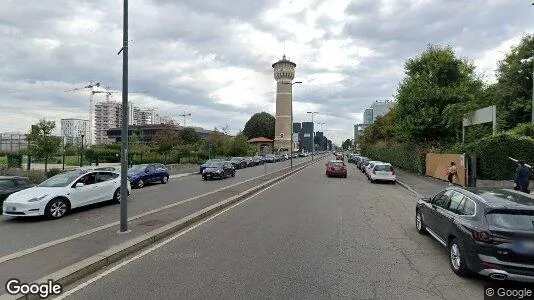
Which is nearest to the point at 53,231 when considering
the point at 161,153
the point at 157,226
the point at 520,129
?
the point at 157,226

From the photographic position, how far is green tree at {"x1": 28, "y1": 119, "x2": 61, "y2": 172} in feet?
81.1

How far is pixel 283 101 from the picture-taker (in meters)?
104

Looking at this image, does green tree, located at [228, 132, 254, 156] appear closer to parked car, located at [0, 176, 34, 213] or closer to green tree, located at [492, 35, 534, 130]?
green tree, located at [492, 35, 534, 130]

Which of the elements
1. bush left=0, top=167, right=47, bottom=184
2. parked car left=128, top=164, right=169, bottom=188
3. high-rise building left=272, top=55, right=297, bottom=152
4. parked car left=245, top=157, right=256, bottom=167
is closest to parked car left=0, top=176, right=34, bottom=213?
bush left=0, top=167, right=47, bottom=184

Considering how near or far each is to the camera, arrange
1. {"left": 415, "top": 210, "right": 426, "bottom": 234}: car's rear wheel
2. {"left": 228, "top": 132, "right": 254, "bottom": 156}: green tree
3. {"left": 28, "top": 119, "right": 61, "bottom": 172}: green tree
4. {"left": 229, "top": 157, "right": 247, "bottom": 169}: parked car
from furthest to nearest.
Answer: {"left": 228, "top": 132, "right": 254, "bottom": 156}: green tree, {"left": 229, "top": 157, "right": 247, "bottom": 169}: parked car, {"left": 28, "top": 119, "right": 61, "bottom": 172}: green tree, {"left": 415, "top": 210, "right": 426, "bottom": 234}: car's rear wheel

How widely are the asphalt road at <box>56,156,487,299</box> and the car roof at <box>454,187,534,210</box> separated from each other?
1.28 m

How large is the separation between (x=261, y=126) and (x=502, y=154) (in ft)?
337

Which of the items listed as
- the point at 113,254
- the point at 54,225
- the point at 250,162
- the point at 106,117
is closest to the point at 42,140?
the point at 54,225

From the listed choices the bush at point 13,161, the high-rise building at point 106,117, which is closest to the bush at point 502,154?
the bush at point 13,161

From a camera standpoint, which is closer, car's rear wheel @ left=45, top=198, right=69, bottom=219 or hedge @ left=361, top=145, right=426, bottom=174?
car's rear wheel @ left=45, top=198, right=69, bottom=219

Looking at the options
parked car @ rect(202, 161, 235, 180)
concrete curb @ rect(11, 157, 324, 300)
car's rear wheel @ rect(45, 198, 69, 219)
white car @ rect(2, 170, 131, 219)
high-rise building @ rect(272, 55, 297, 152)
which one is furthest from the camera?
high-rise building @ rect(272, 55, 297, 152)

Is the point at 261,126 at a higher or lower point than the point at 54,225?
higher

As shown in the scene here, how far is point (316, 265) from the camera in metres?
6.52

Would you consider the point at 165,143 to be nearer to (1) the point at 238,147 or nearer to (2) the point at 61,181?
(1) the point at 238,147
